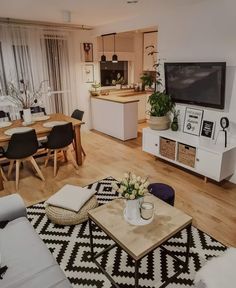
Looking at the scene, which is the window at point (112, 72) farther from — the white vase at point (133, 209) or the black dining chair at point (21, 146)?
the white vase at point (133, 209)

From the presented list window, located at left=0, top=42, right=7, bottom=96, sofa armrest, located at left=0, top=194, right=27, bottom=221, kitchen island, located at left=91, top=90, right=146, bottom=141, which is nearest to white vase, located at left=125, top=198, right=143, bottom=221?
sofa armrest, located at left=0, top=194, right=27, bottom=221

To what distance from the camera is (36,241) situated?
5.66 feet

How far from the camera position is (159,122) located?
395cm

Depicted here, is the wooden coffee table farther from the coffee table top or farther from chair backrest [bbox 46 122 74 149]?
chair backrest [bbox 46 122 74 149]

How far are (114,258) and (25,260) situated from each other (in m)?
0.84

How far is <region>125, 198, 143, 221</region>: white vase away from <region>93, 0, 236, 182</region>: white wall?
6.89 feet

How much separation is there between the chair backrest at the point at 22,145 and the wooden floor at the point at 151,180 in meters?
0.47

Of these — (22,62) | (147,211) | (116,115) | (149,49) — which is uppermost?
(149,49)

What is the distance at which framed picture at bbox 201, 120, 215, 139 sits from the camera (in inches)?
136

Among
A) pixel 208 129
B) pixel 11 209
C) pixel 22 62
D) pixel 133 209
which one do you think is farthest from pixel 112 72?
pixel 133 209

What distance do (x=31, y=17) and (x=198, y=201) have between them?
408cm

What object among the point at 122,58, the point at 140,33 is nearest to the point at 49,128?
the point at 122,58

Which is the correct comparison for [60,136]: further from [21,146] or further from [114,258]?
[114,258]

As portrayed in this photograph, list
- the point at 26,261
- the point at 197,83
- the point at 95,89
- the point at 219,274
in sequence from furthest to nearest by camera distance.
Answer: the point at 95,89
the point at 197,83
the point at 26,261
the point at 219,274
